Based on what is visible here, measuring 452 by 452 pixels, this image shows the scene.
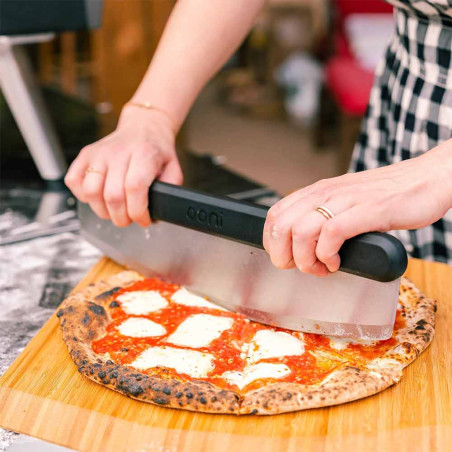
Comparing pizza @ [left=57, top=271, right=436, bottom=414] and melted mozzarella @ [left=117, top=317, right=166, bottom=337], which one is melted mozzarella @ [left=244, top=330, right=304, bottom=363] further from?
melted mozzarella @ [left=117, top=317, right=166, bottom=337]

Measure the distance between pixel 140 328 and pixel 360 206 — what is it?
45 cm

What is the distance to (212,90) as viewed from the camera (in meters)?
5.60

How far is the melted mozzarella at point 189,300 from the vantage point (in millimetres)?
1142

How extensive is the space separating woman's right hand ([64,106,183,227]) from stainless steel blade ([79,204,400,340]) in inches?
3.5

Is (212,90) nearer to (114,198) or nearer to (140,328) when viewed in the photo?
(114,198)

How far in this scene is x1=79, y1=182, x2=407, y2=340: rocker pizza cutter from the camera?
2.89 ft

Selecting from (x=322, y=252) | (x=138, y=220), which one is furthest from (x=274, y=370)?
(x=138, y=220)

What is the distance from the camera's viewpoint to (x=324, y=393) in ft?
2.92

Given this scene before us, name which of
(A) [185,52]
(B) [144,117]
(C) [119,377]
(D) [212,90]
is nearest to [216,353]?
(C) [119,377]

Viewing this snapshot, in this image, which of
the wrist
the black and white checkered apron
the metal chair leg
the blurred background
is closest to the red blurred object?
the blurred background

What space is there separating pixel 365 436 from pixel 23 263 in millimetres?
794

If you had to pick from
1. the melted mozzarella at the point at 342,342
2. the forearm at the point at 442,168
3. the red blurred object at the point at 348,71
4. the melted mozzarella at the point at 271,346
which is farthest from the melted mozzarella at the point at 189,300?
the red blurred object at the point at 348,71

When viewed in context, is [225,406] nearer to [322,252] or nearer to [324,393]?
[324,393]

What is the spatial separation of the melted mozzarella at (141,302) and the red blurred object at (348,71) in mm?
2603
